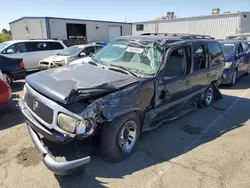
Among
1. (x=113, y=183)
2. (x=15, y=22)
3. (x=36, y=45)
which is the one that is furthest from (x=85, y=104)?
(x=15, y=22)

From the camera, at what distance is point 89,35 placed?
28.7m

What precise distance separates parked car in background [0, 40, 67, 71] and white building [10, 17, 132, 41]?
1342cm

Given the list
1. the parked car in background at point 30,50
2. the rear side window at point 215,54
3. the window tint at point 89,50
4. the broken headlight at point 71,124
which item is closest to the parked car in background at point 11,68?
the parked car in background at point 30,50

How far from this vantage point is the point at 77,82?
319 cm

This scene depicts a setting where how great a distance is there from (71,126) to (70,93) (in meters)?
0.41

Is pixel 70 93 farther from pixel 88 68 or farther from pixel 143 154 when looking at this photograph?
pixel 143 154

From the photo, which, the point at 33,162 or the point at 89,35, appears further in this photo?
the point at 89,35

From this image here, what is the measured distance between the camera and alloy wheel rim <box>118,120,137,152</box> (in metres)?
3.31

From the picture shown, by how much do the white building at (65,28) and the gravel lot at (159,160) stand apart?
21.4 metres

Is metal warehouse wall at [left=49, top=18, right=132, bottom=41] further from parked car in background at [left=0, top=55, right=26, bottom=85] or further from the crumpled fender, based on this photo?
the crumpled fender

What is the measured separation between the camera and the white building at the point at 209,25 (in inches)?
951

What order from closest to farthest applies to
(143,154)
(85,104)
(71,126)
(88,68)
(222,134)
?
(71,126), (85,104), (143,154), (88,68), (222,134)

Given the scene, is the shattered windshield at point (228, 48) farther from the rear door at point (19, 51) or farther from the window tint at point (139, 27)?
the window tint at point (139, 27)

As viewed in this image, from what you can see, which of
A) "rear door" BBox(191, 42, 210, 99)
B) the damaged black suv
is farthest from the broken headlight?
"rear door" BBox(191, 42, 210, 99)
